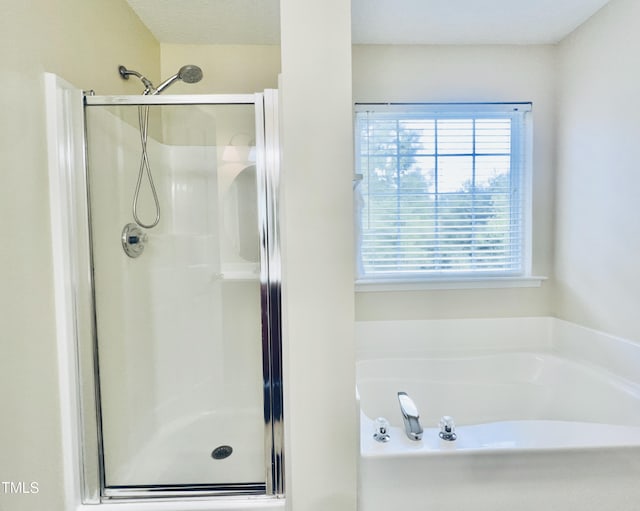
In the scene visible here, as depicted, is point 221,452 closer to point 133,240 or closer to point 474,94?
point 133,240

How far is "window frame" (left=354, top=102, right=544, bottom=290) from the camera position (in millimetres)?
1891

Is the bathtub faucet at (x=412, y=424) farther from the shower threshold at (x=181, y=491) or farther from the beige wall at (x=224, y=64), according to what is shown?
the beige wall at (x=224, y=64)

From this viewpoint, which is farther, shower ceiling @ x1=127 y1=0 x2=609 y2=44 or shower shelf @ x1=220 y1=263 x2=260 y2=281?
shower ceiling @ x1=127 y1=0 x2=609 y2=44

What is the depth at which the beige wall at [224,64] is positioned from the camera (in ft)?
6.15

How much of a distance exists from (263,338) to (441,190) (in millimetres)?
1383

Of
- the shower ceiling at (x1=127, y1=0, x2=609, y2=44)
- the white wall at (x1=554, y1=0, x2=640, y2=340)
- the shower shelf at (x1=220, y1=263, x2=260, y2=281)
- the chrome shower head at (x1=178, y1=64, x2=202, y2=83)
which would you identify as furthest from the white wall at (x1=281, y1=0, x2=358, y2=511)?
the white wall at (x1=554, y1=0, x2=640, y2=340)

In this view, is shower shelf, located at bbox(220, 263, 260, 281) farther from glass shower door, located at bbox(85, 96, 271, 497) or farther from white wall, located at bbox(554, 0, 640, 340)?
white wall, located at bbox(554, 0, 640, 340)

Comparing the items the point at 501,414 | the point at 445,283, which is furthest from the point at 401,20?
the point at 501,414

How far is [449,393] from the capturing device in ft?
5.91

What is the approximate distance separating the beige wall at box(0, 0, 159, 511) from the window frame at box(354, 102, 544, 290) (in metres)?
1.39

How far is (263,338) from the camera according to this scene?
1241 mm

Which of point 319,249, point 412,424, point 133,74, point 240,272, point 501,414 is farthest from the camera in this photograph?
point 501,414

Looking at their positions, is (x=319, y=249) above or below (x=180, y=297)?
above

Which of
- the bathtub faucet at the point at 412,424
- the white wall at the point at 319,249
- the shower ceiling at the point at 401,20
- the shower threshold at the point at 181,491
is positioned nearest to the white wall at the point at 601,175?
the shower ceiling at the point at 401,20
